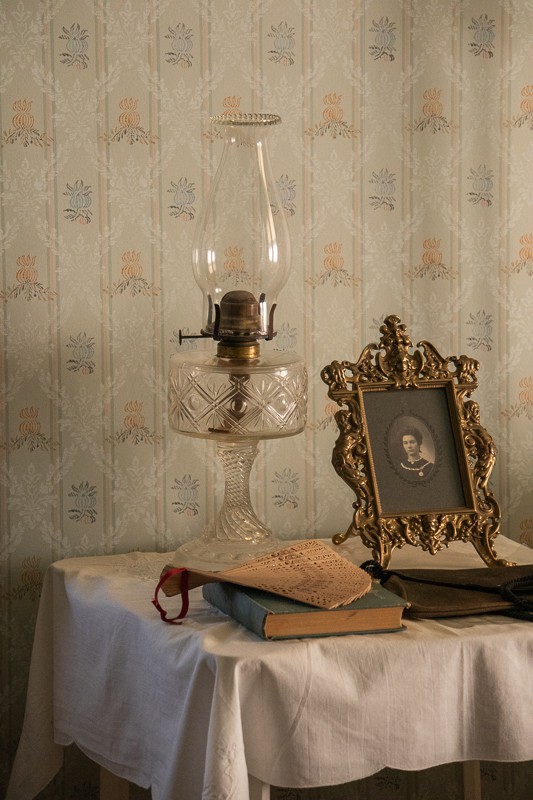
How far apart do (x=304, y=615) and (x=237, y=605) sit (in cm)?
10

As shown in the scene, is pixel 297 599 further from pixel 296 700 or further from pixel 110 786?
pixel 110 786

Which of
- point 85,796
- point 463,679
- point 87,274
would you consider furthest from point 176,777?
point 87,274

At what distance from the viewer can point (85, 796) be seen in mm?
1873

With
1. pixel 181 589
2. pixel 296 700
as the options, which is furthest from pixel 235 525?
pixel 296 700

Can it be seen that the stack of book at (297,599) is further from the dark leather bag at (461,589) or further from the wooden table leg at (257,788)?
the wooden table leg at (257,788)

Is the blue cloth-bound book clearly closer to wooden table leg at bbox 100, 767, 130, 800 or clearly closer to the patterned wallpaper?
wooden table leg at bbox 100, 767, 130, 800

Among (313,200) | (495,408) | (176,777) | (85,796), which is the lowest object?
(85,796)

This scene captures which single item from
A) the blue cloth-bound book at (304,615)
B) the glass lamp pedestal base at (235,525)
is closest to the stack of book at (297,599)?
the blue cloth-bound book at (304,615)

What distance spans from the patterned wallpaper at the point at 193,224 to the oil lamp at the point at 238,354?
231 millimetres

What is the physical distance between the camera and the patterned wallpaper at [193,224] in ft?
5.70

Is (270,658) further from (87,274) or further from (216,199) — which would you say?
(87,274)

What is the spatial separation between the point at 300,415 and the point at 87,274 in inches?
19.2

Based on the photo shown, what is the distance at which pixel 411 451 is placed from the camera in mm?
1620

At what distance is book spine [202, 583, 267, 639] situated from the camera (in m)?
1.23
